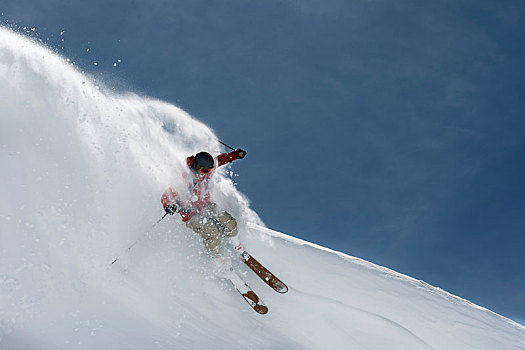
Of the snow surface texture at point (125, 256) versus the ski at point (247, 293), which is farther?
the ski at point (247, 293)

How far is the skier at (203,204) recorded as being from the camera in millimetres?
6215

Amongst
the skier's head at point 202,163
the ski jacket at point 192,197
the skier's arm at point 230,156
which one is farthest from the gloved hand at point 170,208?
the skier's arm at point 230,156

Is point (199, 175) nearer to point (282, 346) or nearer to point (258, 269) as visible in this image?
point (258, 269)

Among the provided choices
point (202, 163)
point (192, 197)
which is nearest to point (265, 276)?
point (192, 197)

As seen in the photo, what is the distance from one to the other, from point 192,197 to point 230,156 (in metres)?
0.94

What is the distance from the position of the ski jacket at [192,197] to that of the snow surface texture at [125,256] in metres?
0.75

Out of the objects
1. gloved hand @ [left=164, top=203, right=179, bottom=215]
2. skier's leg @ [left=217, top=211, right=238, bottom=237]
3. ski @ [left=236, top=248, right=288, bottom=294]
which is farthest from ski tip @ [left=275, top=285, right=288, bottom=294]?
gloved hand @ [left=164, top=203, right=179, bottom=215]

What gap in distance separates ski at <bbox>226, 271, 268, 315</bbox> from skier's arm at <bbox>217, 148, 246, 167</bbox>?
6.20ft

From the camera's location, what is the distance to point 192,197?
250 inches

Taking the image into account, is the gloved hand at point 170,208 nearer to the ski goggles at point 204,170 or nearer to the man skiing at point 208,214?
the man skiing at point 208,214

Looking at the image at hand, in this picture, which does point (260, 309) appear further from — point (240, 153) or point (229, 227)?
point (240, 153)

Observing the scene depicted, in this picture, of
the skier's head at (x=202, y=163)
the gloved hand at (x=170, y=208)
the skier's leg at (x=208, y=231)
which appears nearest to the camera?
the gloved hand at (x=170, y=208)

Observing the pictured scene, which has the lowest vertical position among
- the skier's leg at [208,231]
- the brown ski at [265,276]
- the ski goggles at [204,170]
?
the skier's leg at [208,231]

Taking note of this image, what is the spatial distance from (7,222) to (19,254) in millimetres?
612
